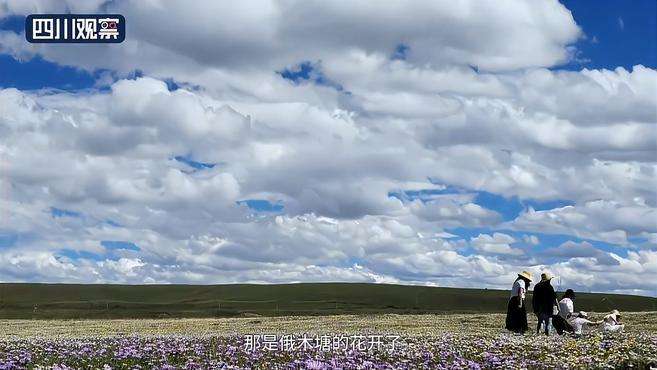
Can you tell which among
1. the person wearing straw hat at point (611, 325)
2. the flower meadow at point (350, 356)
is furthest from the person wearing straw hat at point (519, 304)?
the flower meadow at point (350, 356)

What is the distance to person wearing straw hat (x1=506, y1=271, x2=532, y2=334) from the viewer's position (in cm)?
3048

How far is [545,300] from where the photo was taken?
29453 millimetres

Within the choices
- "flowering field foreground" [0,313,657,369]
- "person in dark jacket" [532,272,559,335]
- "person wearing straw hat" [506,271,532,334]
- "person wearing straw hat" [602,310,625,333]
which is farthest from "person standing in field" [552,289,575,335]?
"flowering field foreground" [0,313,657,369]

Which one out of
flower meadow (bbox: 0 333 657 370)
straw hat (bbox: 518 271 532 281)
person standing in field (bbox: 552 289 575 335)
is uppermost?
straw hat (bbox: 518 271 532 281)

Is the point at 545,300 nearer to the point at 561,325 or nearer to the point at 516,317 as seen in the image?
the point at 561,325

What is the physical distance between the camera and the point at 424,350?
18.7 meters

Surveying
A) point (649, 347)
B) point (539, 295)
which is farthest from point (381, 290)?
point (649, 347)

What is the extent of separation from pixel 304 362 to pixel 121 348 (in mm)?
6296

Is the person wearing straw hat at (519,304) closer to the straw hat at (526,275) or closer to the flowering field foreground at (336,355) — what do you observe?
the straw hat at (526,275)

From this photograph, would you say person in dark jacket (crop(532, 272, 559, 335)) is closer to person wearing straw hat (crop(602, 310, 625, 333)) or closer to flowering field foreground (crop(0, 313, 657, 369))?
person wearing straw hat (crop(602, 310, 625, 333))

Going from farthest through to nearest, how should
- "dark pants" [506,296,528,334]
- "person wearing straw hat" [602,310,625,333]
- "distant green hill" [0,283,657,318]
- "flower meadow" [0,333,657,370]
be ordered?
"distant green hill" [0,283,657,318]
"dark pants" [506,296,528,334]
"person wearing straw hat" [602,310,625,333]
"flower meadow" [0,333,657,370]

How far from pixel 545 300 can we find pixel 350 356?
14.9 metres

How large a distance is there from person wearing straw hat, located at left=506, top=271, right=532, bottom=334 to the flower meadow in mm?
9325

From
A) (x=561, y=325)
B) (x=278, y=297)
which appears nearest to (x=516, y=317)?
(x=561, y=325)
